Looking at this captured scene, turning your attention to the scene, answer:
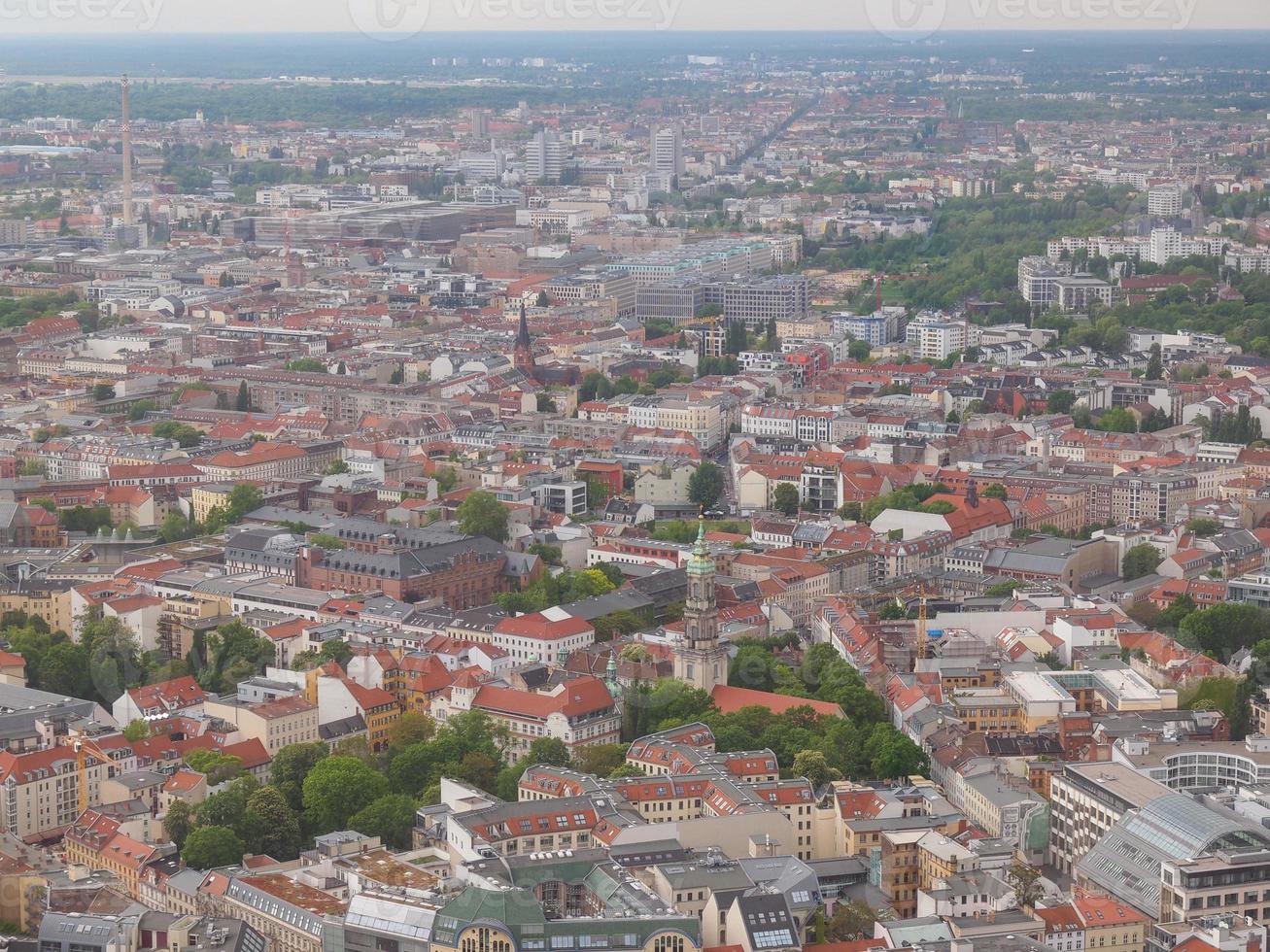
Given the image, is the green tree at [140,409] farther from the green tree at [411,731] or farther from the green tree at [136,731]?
the green tree at [411,731]

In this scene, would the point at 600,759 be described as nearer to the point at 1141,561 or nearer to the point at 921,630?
the point at 921,630

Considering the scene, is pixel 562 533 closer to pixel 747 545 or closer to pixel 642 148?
pixel 747 545

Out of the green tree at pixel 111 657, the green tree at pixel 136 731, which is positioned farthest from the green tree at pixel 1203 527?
the green tree at pixel 136 731

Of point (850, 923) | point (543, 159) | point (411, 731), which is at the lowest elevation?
point (543, 159)

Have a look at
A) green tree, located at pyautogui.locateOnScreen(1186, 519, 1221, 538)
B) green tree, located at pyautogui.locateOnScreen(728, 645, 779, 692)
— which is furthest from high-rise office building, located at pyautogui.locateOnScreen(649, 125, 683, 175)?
green tree, located at pyautogui.locateOnScreen(728, 645, 779, 692)

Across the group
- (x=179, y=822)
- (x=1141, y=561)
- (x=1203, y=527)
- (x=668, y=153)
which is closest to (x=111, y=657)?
(x=179, y=822)

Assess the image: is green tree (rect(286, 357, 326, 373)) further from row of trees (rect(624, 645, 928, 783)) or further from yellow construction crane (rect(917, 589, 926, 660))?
row of trees (rect(624, 645, 928, 783))

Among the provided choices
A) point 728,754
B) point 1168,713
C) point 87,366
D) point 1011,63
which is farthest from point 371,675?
point 1011,63
